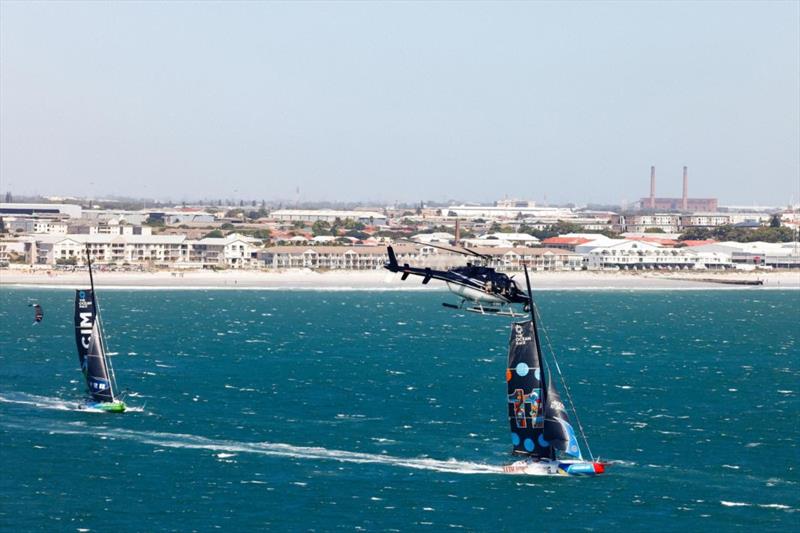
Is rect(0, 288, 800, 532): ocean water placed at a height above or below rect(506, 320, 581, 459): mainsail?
below

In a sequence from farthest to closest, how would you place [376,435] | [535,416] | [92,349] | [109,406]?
[92,349] → [109,406] → [376,435] → [535,416]

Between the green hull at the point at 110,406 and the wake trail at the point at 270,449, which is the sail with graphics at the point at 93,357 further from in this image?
the wake trail at the point at 270,449

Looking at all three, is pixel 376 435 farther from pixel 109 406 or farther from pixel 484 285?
pixel 109 406

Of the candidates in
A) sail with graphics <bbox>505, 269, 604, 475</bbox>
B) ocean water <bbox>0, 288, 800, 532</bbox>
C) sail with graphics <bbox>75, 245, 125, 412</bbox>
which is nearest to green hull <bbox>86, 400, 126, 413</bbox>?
sail with graphics <bbox>75, 245, 125, 412</bbox>

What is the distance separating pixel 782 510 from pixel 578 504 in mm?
7517

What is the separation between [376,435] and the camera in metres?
69.1

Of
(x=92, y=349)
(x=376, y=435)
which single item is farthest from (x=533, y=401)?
(x=92, y=349)

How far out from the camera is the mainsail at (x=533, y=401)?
5853 centimetres

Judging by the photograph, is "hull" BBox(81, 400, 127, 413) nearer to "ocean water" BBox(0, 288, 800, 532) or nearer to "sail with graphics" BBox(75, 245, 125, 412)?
"sail with graphics" BBox(75, 245, 125, 412)

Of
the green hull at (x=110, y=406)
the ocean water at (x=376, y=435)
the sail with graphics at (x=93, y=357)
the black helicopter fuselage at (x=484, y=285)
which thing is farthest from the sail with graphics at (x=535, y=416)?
the sail with graphics at (x=93, y=357)

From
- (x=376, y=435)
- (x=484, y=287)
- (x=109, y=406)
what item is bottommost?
(x=376, y=435)

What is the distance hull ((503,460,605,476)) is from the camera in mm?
59938

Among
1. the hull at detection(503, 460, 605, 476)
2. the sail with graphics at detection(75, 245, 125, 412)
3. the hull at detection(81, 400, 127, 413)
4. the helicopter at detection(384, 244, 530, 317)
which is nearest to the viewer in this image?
the helicopter at detection(384, 244, 530, 317)

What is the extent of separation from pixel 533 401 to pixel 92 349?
2776 cm
